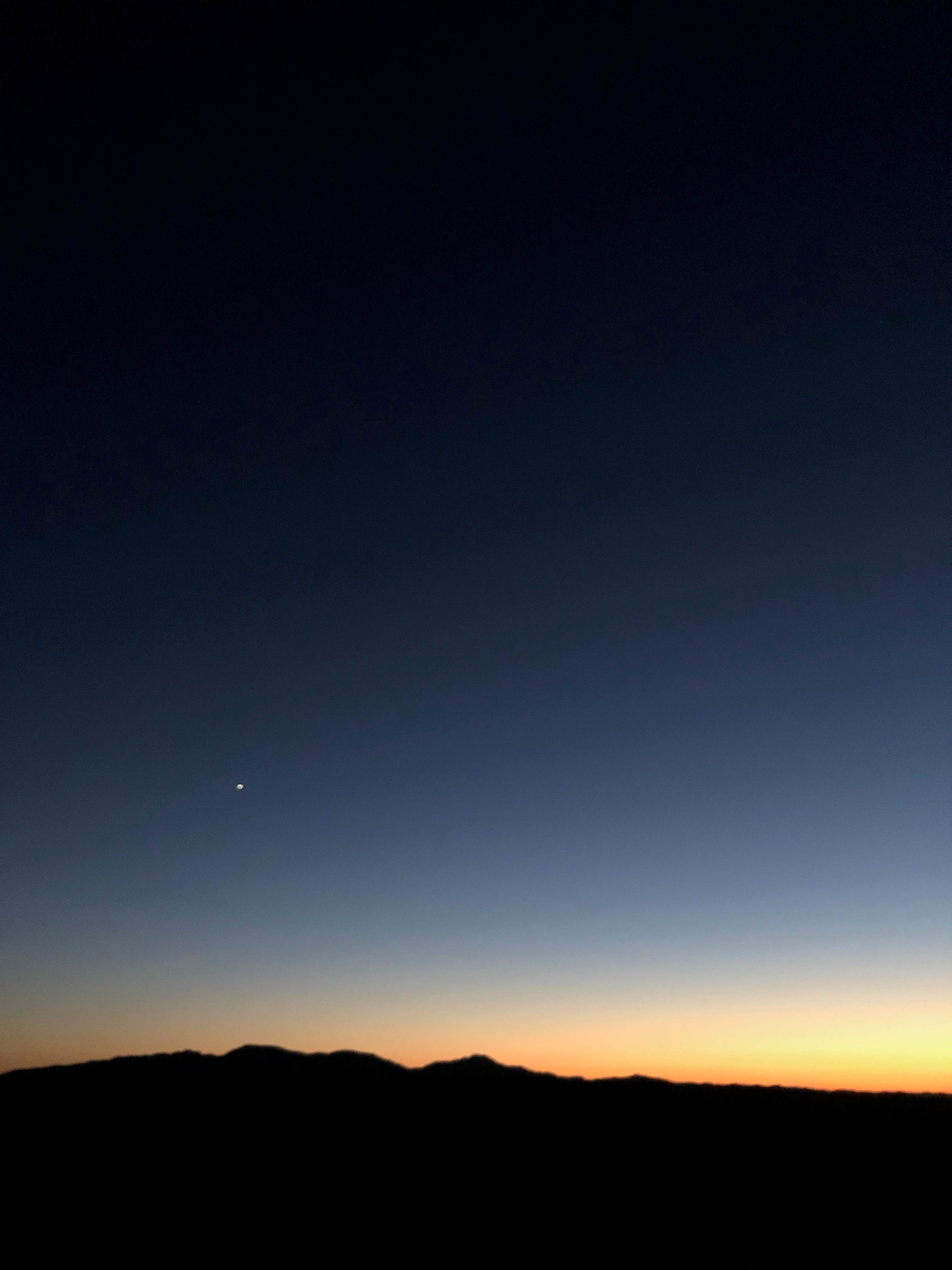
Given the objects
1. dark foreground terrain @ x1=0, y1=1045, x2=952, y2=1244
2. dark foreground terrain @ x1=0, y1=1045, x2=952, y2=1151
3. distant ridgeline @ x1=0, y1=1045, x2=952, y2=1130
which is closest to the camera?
dark foreground terrain @ x1=0, y1=1045, x2=952, y2=1244

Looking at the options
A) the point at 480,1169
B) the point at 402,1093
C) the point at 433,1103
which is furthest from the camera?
the point at 402,1093

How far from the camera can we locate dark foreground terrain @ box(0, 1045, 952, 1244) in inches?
719

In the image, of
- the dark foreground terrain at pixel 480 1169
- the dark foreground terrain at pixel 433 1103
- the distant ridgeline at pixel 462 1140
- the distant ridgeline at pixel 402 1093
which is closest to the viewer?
the dark foreground terrain at pixel 480 1169

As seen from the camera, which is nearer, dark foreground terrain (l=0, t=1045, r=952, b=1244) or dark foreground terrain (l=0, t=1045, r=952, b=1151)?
dark foreground terrain (l=0, t=1045, r=952, b=1244)

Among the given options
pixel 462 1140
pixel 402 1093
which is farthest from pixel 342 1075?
pixel 462 1140

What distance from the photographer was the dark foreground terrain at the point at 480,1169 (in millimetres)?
18250

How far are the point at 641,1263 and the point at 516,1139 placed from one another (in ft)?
24.3

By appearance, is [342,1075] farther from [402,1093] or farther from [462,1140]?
[462,1140]

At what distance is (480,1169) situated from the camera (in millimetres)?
22031

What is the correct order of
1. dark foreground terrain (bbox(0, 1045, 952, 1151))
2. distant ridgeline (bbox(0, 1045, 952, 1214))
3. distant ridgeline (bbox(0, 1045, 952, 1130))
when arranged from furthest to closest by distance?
1. distant ridgeline (bbox(0, 1045, 952, 1130))
2. dark foreground terrain (bbox(0, 1045, 952, 1151))
3. distant ridgeline (bbox(0, 1045, 952, 1214))

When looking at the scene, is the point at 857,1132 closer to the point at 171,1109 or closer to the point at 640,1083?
the point at 640,1083

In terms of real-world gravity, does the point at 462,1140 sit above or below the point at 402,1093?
below

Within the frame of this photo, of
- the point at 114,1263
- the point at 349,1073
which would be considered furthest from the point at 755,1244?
the point at 349,1073

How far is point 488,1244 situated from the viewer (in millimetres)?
18219
